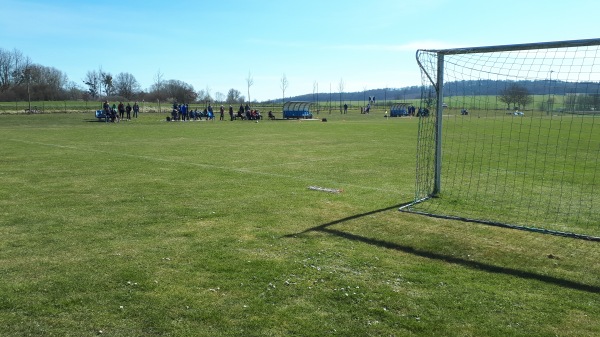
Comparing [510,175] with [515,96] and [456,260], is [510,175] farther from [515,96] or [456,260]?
[456,260]

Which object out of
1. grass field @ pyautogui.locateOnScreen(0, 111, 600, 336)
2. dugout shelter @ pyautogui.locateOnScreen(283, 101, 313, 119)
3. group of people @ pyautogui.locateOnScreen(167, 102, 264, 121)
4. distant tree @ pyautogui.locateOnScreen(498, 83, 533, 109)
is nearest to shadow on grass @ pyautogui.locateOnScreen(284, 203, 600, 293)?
grass field @ pyautogui.locateOnScreen(0, 111, 600, 336)

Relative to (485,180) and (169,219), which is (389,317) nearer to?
(169,219)

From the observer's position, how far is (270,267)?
585 cm

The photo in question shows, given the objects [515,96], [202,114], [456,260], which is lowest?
[202,114]

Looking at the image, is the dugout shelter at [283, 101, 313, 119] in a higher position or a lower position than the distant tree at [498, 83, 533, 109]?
lower

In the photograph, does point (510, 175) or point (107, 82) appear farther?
point (107, 82)

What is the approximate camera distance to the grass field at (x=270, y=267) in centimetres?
444

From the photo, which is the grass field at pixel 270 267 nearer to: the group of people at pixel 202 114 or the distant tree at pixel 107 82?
the group of people at pixel 202 114

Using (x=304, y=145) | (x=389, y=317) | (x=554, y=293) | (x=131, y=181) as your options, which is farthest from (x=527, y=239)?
(x=304, y=145)

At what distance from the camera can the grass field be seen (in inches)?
175

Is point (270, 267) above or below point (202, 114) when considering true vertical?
above

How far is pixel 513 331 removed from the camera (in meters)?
4.25

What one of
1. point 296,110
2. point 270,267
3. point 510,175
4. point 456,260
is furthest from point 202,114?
point 456,260

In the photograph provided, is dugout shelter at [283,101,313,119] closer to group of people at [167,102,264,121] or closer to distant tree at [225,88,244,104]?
group of people at [167,102,264,121]
